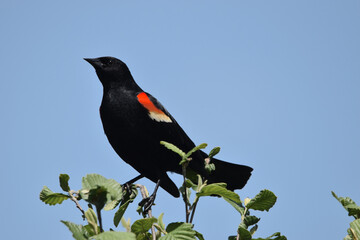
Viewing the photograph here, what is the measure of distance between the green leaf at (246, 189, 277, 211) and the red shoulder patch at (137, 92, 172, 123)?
1.98 meters

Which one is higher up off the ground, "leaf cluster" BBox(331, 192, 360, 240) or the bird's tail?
the bird's tail

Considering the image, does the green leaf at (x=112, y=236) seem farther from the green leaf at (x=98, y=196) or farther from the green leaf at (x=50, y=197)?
the green leaf at (x=50, y=197)

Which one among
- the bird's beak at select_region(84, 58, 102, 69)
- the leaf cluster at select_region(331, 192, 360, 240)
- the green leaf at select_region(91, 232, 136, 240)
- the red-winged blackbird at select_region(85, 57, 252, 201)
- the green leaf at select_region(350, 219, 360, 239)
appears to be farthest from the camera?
the bird's beak at select_region(84, 58, 102, 69)

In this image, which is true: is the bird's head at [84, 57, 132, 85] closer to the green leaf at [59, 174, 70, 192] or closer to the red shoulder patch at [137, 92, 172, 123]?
the red shoulder patch at [137, 92, 172, 123]

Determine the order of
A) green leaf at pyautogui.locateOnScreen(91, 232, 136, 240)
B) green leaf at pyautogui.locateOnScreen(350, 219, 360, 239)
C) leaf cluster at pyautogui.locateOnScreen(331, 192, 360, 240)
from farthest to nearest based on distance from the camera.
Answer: leaf cluster at pyautogui.locateOnScreen(331, 192, 360, 240) → green leaf at pyautogui.locateOnScreen(350, 219, 360, 239) → green leaf at pyautogui.locateOnScreen(91, 232, 136, 240)

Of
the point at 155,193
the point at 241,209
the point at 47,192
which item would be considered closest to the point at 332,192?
the point at 241,209

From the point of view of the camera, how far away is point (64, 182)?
1.94 meters

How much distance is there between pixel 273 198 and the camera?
2080mm

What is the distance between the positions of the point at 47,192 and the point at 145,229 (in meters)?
0.47

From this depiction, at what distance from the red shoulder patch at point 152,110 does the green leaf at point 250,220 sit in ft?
6.61

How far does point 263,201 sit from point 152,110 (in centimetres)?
205

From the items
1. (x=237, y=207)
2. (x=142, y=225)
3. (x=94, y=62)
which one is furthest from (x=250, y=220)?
(x=94, y=62)

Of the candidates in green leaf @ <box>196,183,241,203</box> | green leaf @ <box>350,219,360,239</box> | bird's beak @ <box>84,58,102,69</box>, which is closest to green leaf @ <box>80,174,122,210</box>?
green leaf @ <box>196,183,241,203</box>

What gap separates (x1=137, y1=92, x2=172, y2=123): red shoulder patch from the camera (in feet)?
13.1
